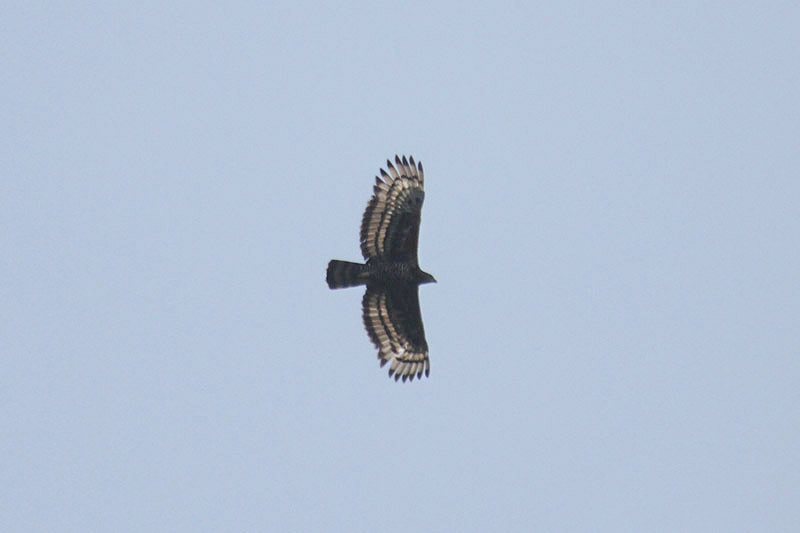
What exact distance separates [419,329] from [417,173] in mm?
3227

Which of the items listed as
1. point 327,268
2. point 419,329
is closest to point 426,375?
point 419,329

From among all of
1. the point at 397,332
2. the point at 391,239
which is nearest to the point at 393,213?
the point at 391,239

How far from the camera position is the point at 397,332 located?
2658cm

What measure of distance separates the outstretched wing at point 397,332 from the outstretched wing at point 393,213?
3.98 ft

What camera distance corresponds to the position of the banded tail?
25297 millimetres

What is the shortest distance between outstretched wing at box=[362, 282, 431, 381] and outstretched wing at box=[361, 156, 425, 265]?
47.8 inches

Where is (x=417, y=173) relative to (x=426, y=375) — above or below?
above

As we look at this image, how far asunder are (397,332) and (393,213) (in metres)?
2.62

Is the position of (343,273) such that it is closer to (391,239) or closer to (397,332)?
(391,239)

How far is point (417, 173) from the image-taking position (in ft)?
84.0

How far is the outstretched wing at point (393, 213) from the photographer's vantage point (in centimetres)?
2544

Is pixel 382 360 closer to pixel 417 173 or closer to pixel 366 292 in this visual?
pixel 366 292

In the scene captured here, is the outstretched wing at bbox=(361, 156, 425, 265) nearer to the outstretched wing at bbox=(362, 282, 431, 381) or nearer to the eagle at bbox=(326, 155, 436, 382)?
the eagle at bbox=(326, 155, 436, 382)

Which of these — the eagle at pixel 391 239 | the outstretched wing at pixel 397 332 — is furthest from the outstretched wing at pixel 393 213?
the outstretched wing at pixel 397 332
